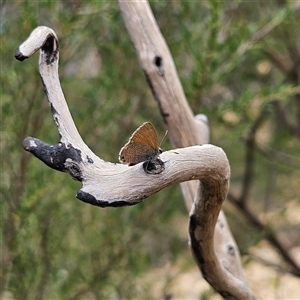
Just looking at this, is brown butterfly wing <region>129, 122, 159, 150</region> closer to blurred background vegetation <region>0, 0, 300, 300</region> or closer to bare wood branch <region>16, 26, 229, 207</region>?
bare wood branch <region>16, 26, 229, 207</region>

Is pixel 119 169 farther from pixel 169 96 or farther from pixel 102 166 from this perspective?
pixel 169 96

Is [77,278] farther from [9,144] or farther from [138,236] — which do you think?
[9,144]

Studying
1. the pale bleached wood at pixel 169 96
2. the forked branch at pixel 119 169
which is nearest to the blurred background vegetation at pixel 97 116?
the pale bleached wood at pixel 169 96

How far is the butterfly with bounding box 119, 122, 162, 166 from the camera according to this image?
373 mm

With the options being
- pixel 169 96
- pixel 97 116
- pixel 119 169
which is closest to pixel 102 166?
pixel 119 169

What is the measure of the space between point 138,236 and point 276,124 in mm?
974

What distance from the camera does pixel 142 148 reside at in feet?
1.24

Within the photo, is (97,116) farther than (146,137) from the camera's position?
Yes

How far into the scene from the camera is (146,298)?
1240 mm

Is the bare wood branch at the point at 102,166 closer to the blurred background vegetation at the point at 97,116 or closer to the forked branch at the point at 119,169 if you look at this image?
the forked branch at the point at 119,169

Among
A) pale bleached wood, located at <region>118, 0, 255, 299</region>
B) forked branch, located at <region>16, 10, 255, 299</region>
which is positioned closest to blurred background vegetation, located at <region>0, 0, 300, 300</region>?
pale bleached wood, located at <region>118, 0, 255, 299</region>

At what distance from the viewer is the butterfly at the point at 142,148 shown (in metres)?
0.37

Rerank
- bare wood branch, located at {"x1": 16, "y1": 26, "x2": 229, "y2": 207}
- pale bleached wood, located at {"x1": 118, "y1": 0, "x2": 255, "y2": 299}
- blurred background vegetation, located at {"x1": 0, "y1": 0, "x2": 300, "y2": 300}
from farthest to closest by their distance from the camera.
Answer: blurred background vegetation, located at {"x1": 0, "y1": 0, "x2": 300, "y2": 300}, pale bleached wood, located at {"x1": 118, "y1": 0, "x2": 255, "y2": 299}, bare wood branch, located at {"x1": 16, "y1": 26, "x2": 229, "y2": 207}

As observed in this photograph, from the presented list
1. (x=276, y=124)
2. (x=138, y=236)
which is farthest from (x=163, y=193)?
(x=276, y=124)
